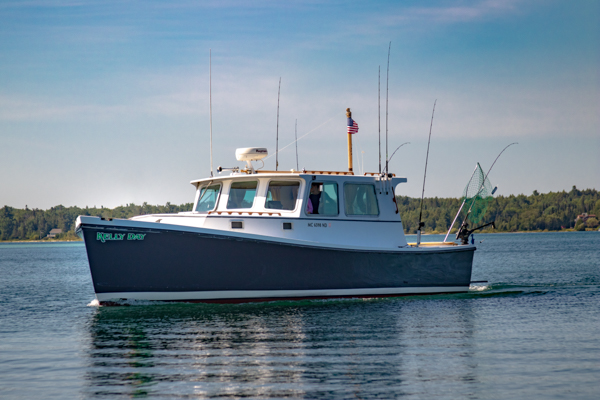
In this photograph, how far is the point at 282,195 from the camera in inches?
582

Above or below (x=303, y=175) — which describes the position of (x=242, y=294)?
below

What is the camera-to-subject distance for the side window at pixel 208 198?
49.6 ft

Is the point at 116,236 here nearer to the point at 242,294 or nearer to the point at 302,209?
the point at 242,294

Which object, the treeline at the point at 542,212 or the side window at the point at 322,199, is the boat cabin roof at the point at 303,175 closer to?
the side window at the point at 322,199

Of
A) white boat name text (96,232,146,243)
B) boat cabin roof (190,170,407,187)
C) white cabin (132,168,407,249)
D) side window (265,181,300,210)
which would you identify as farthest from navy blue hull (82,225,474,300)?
boat cabin roof (190,170,407,187)

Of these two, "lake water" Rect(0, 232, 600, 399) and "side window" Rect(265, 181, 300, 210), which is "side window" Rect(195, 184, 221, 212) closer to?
"side window" Rect(265, 181, 300, 210)

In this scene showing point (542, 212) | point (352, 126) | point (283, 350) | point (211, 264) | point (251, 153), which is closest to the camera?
point (283, 350)

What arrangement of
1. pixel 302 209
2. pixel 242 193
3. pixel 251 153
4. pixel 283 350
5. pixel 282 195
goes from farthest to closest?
pixel 251 153, pixel 242 193, pixel 282 195, pixel 302 209, pixel 283 350

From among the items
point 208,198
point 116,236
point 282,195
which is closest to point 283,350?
point 116,236

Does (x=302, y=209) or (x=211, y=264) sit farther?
(x=302, y=209)

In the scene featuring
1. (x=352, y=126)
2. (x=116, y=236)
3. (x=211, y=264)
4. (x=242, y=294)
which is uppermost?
(x=352, y=126)

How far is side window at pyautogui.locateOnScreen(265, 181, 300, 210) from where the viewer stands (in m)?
14.7

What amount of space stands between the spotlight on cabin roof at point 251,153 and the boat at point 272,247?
0.03 metres

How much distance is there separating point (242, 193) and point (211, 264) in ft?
7.14
